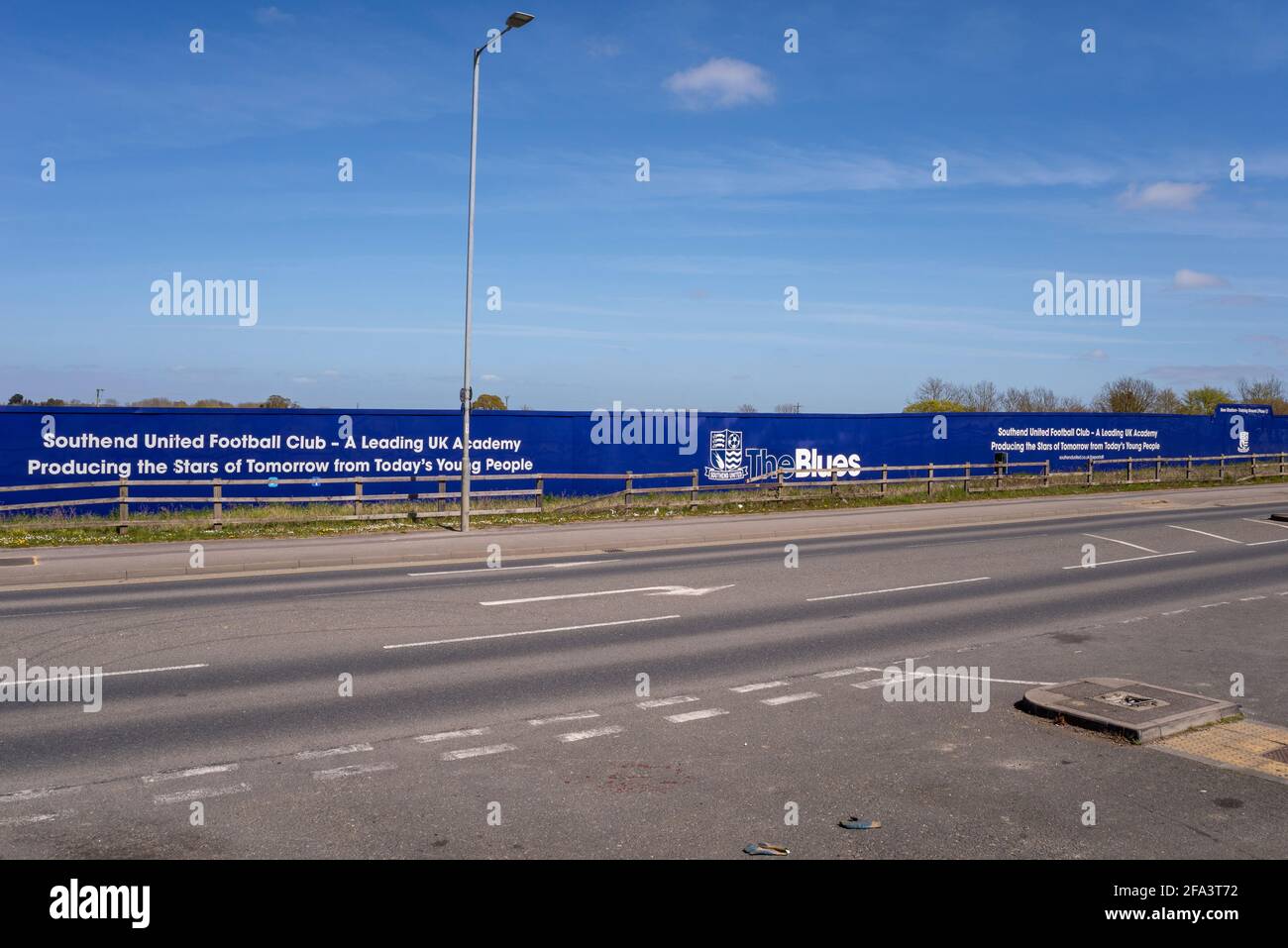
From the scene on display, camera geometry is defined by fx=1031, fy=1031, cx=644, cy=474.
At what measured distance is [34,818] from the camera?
6.22 meters

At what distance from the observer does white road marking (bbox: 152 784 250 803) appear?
6621mm

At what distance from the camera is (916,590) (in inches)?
630

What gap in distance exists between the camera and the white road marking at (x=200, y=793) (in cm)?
662

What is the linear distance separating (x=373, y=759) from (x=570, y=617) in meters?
6.05

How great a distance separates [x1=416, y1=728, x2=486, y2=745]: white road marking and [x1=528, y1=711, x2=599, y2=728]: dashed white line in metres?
0.47

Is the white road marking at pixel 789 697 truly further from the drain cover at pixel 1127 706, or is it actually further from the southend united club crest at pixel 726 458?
the southend united club crest at pixel 726 458

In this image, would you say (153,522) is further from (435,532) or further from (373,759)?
(373,759)

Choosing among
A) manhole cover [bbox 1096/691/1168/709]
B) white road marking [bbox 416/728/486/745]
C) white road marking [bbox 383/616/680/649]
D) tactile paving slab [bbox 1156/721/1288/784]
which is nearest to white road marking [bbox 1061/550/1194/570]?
white road marking [bbox 383/616/680/649]

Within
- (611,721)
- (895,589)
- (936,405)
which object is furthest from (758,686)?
(936,405)

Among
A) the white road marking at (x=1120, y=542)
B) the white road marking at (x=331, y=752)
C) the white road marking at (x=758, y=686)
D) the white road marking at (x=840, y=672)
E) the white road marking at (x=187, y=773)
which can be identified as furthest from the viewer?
the white road marking at (x=1120, y=542)

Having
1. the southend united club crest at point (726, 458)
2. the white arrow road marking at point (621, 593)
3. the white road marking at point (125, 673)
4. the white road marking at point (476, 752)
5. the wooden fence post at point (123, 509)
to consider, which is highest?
the southend united club crest at point (726, 458)

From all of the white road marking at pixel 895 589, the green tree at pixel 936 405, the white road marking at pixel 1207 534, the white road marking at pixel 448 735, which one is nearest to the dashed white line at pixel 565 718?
the white road marking at pixel 448 735

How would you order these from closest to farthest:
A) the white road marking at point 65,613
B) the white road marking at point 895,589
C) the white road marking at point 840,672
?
the white road marking at point 840,672
the white road marking at point 65,613
the white road marking at point 895,589

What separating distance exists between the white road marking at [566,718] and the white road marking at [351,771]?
150cm
